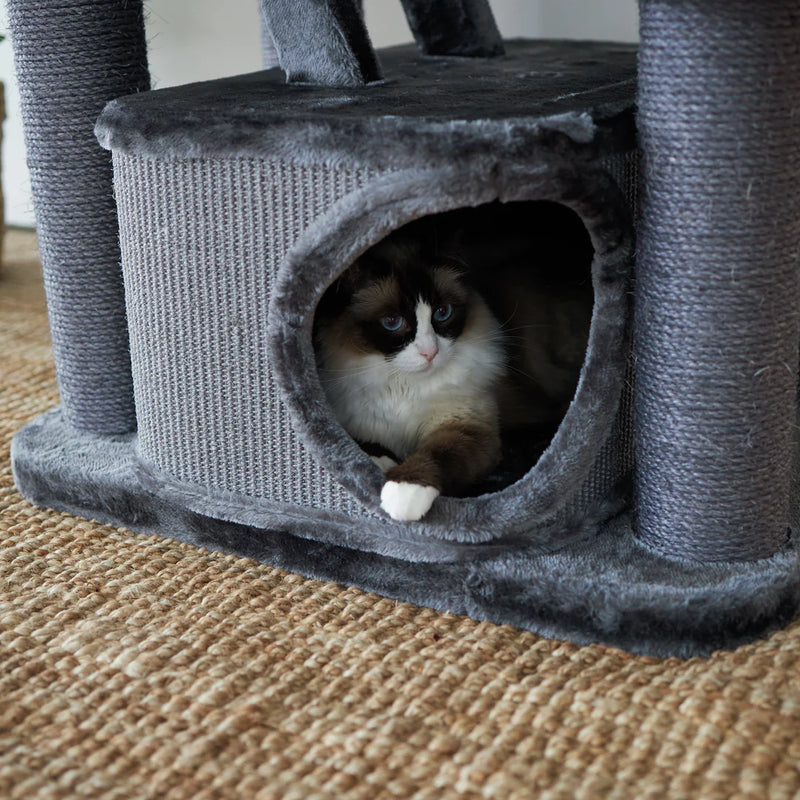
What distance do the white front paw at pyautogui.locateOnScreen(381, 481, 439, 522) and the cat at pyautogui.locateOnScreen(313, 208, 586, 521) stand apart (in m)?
→ 0.02

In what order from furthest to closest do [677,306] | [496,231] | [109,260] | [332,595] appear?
[496,231] → [109,260] → [332,595] → [677,306]

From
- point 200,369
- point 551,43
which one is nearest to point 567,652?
point 200,369

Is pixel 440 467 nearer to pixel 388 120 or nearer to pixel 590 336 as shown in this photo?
pixel 590 336

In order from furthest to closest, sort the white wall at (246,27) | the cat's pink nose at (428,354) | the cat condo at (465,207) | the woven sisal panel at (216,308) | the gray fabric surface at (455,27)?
the white wall at (246,27)
the gray fabric surface at (455,27)
the cat's pink nose at (428,354)
the woven sisal panel at (216,308)
the cat condo at (465,207)

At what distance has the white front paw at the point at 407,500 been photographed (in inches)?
50.1

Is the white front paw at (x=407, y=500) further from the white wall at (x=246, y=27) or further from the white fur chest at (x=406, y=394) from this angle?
the white wall at (x=246, y=27)

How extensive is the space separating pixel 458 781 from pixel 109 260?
963 mm

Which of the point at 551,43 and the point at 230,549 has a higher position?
the point at 551,43

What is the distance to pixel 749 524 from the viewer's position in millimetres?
1266

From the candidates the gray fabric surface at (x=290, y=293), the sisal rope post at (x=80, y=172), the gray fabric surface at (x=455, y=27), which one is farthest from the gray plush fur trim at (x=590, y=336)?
the gray fabric surface at (x=455, y=27)

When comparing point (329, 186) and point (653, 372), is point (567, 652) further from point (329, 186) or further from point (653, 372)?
point (329, 186)

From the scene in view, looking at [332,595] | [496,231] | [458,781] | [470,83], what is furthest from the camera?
[496,231]

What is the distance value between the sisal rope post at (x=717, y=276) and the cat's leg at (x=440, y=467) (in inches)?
9.5

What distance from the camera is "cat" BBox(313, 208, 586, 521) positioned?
142 centimetres
